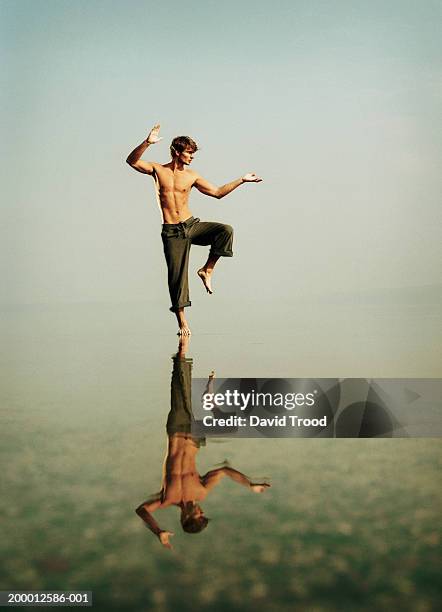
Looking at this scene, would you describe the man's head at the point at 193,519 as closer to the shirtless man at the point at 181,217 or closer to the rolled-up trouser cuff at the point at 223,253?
the shirtless man at the point at 181,217

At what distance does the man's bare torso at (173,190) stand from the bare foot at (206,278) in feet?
1.85

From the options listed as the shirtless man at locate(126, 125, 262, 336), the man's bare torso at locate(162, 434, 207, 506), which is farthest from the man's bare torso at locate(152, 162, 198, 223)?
the man's bare torso at locate(162, 434, 207, 506)

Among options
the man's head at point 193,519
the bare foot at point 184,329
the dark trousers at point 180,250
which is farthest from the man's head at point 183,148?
the man's head at point 193,519

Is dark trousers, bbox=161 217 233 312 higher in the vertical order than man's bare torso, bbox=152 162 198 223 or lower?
lower

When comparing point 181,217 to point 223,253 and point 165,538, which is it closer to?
point 223,253

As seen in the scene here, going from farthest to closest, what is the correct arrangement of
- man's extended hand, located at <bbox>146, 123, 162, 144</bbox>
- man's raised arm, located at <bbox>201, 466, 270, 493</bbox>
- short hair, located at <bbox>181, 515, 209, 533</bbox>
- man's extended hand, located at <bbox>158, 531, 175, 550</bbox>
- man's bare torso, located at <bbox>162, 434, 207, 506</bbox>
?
man's extended hand, located at <bbox>146, 123, 162, 144</bbox> < man's raised arm, located at <bbox>201, 466, 270, 493</bbox> < man's bare torso, located at <bbox>162, 434, 207, 506</bbox> < short hair, located at <bbox>181, 515, 209, 533</bbox> < man's extended hand, located at <bbox>158, 531, 175, 550</bbox>

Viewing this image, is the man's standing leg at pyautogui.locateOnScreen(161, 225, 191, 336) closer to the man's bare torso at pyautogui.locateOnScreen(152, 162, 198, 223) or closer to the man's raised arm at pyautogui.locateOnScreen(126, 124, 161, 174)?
the man's bare torso at pyautogui.locateOnScreen(152, 162, 198, 223)

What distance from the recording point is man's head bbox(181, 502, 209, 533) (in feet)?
5.86

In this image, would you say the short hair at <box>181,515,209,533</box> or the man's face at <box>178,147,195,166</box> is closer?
the short hair at <box>181,515,209,533</box>

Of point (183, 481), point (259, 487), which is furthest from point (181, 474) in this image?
point (259, 487)

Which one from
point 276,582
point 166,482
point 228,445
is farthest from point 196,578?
point 228,445

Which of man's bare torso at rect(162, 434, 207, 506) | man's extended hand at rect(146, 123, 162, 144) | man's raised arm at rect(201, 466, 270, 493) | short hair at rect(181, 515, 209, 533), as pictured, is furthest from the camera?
man's extended hand at rect(146, 123, 162, 144)

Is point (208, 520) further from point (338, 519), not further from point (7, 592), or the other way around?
point (7, 592)

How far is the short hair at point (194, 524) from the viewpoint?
1778 mm
